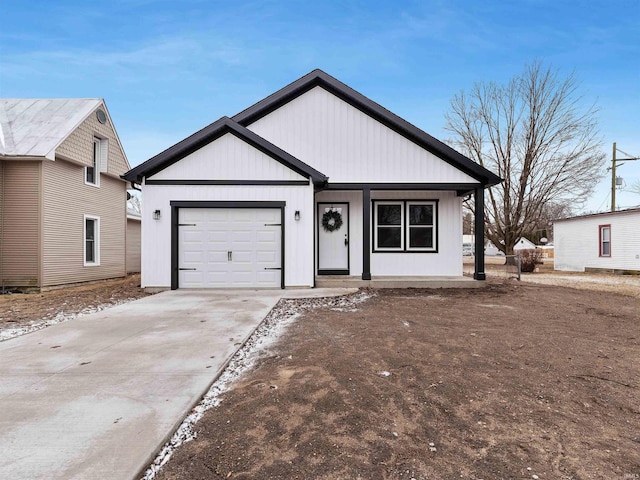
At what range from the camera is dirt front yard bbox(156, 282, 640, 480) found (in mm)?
2156

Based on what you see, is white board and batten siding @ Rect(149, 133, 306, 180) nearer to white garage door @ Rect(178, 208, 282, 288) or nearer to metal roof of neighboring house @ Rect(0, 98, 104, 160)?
white garage door @ Rect(178, 208, 282, 288)

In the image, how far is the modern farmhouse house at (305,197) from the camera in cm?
921

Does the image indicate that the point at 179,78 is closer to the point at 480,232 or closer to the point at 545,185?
the point at 480,232

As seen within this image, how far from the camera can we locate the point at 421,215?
11.0 m

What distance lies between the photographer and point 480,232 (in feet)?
33.9

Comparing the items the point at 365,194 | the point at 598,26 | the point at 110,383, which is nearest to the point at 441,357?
the point at 110,383

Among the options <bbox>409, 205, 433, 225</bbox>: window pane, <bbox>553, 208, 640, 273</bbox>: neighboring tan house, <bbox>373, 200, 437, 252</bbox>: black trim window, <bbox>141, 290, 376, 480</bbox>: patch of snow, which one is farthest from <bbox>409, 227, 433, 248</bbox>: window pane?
<bbox>553, 208, 640, 273</bbox>: neighboring tan house

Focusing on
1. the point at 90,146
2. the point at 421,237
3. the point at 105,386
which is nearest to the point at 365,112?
the point at 421,237

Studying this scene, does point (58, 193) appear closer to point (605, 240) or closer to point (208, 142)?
point (208, 142)

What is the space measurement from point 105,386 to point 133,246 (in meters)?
16.4

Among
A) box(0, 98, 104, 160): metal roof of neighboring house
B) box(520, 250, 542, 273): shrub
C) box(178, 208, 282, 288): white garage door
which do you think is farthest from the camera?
box(520, 250, 542, 273): shrub

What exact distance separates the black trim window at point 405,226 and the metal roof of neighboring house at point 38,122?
1016 cm

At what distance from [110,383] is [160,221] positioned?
6.55m

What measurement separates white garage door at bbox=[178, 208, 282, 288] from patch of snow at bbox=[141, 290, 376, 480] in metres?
1.77
